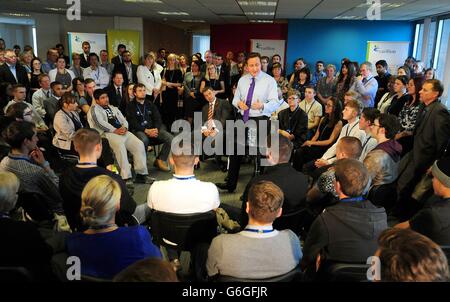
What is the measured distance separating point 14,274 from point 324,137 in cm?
403

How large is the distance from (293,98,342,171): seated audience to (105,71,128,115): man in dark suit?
2906 mm

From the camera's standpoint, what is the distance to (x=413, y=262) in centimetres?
118

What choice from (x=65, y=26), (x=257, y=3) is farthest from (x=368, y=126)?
(x=65, y=26)

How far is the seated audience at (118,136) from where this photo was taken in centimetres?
482

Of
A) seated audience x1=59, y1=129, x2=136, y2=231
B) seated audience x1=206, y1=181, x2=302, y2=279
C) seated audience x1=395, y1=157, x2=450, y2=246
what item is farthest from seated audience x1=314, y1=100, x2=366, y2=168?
seated audience x1=206, y1=181, x2=302, y2=279

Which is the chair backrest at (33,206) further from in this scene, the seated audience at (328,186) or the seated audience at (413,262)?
the seated audience at (413,262)

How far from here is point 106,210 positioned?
5.73 feet

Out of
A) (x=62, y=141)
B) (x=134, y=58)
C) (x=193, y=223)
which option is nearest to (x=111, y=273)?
(x=193, y=223)

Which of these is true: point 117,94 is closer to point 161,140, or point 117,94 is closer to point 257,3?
point 161,140

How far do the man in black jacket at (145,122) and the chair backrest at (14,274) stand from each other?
12.1 ft

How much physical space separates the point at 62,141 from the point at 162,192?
290cm

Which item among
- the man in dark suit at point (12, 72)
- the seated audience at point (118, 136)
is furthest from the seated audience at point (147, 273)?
the man in dark suit at point (12, 72)

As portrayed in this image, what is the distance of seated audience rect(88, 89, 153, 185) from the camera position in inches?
190

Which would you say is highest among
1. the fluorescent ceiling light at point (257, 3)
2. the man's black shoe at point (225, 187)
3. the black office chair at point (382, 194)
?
the fluorescent ceiling light at point (257, 3)
